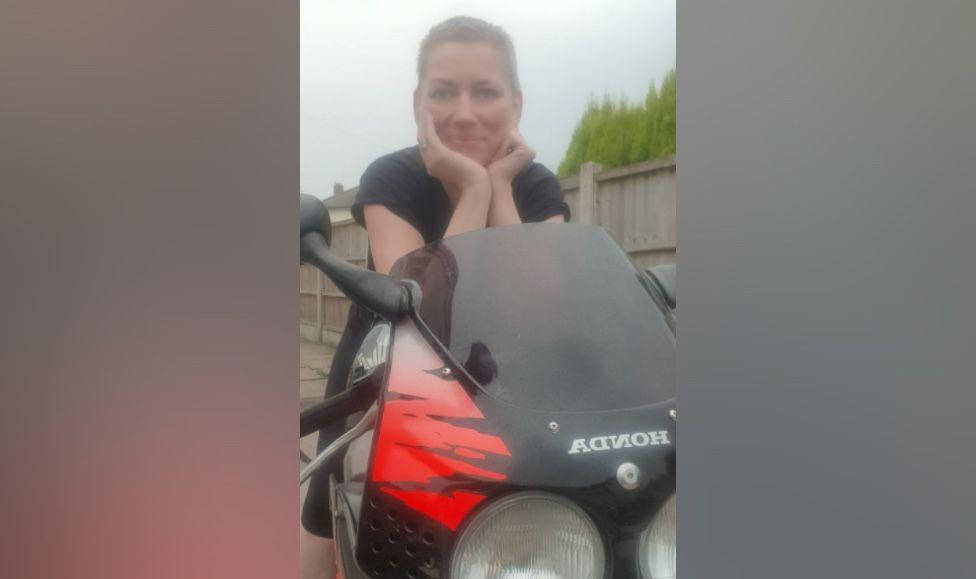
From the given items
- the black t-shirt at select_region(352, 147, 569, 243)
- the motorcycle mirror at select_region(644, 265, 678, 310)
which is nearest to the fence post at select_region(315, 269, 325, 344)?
the black t-shirt at select_region(352, 147, 569, 243)

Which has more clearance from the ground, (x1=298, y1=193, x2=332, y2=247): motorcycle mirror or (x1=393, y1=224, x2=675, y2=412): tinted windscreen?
(x1=298, y1=193, x2=332, y2=247): motorcycle mirror

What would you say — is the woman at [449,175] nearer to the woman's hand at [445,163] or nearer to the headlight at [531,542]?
the woman's hand at [445,163]

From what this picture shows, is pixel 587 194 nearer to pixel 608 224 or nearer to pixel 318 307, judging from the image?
pixel 608 224

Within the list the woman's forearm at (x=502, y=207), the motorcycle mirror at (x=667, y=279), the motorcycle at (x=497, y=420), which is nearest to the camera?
the motorcycle at (x=497, y=420)

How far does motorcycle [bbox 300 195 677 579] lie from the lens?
1.45 metres

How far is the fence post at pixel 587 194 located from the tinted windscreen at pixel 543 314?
0.08 feet

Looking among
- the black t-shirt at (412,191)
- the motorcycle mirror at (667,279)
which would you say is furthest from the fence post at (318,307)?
the motorcycle mirror at (667,279)

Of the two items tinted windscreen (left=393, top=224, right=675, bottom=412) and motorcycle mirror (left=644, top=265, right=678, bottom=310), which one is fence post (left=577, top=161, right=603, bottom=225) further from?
motorcycle mirror (left=644, top=265, right=678, bottom=310)

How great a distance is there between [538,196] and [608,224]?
16 cm

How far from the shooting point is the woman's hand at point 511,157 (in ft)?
5.10

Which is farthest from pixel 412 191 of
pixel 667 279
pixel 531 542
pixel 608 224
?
pixel 531 542

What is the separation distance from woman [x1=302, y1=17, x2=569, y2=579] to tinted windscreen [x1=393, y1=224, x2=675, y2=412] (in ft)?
0.15
